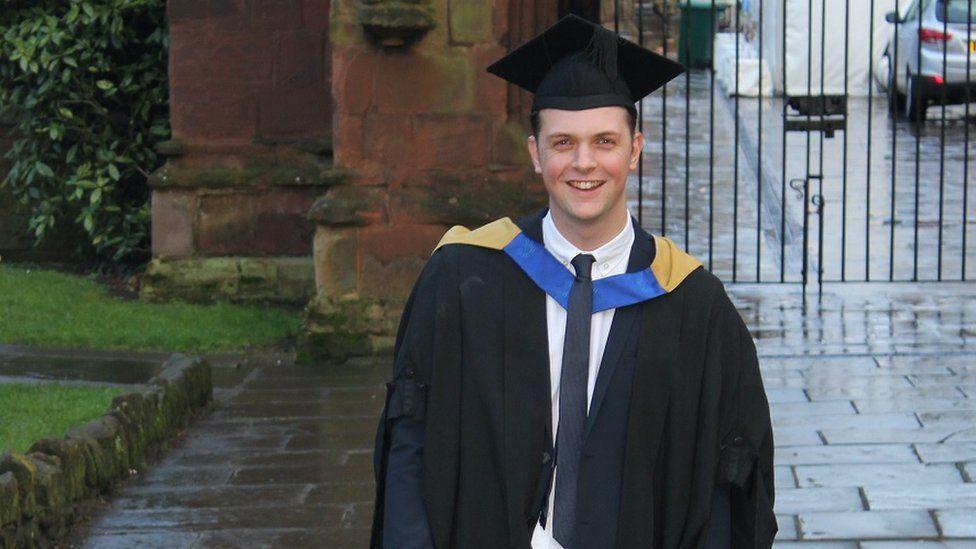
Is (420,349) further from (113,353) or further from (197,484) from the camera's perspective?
(113,353)

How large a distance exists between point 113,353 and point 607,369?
610cm

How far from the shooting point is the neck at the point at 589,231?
3.01 metres

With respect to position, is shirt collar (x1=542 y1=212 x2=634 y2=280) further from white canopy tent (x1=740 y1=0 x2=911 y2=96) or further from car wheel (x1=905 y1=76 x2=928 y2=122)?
white canopy tent (x1=740 y1=0 x2=911 y2=96)

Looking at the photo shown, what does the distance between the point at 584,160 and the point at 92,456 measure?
3.34 meters

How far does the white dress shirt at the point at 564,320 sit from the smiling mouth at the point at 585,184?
0.41ft

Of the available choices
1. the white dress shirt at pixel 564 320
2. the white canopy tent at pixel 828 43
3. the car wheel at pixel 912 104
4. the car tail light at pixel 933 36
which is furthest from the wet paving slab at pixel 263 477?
the white canopy tent at pixel 828 43

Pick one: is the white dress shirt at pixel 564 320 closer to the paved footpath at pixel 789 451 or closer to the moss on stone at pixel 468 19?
the paved footpath at pixel 789 451

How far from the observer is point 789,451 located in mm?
6461

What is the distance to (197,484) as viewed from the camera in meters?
6.20

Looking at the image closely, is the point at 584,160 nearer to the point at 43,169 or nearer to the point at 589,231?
the point at 589,231

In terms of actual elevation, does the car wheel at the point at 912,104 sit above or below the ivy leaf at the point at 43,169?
above

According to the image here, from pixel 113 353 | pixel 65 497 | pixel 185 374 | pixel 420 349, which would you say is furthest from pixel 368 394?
pixel 420 349

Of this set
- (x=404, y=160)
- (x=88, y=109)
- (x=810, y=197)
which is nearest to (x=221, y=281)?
→ (x=88, y=109)

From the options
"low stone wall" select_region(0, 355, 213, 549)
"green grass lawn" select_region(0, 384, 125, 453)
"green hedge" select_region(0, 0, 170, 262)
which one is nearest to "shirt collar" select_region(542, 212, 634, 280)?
"low stone wall" select_region(0, 355, 213, 549)
